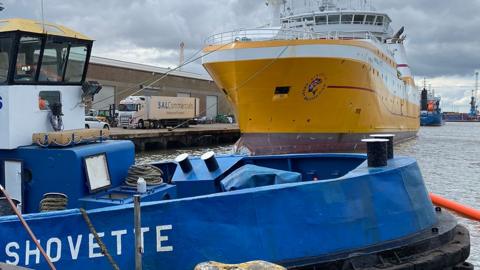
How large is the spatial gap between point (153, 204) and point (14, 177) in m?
2.12

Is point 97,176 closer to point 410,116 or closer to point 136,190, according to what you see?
point 136,190

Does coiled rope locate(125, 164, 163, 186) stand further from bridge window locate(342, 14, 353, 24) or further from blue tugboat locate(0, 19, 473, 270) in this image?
bridge window locate(342, 14, 353, 24)

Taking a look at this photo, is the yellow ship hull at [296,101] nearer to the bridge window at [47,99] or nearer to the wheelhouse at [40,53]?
the wheelhouse at [40,53]

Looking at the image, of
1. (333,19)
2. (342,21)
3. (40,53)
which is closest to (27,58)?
(40,53)

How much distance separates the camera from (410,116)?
39.2m

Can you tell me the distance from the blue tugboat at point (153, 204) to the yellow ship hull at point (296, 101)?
13762 mm

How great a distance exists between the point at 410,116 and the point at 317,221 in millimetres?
37316

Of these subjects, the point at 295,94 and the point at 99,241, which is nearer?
the point at 99,241

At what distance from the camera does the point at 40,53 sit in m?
5.75

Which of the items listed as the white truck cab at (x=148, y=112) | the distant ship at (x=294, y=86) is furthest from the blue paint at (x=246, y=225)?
the white truck cab at (x=148, y=112)

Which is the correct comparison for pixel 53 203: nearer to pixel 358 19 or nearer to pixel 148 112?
pixel 358 19

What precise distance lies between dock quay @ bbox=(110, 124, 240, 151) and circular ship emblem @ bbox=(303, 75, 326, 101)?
12.7 m

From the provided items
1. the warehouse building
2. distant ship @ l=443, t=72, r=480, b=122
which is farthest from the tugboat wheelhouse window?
distant ship @ l=443, t=72, r=480, b=122

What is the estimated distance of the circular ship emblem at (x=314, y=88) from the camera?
20.1 m
